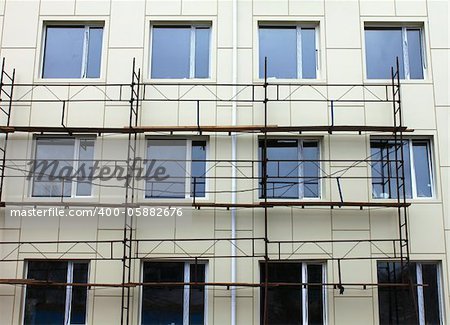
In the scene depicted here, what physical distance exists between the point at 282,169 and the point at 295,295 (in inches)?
91.0

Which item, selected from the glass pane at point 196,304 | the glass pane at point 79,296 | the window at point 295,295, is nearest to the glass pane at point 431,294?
the window at point 295,295

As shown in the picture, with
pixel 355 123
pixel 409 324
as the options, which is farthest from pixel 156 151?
pixel 409 324

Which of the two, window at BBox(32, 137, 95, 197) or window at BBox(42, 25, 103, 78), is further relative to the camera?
window at BBox(42, 25, 103, 78)

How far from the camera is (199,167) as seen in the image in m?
9.66

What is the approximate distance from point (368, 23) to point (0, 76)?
727 centimetres

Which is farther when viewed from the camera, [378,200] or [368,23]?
[368,23]

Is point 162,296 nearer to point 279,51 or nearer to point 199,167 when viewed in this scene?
point 199,167

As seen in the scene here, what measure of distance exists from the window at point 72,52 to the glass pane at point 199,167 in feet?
7.95

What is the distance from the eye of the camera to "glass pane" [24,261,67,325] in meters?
9.05

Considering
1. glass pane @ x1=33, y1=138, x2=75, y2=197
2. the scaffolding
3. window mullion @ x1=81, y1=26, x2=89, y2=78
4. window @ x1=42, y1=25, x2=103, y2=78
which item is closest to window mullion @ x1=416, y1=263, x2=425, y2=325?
the scaffolding

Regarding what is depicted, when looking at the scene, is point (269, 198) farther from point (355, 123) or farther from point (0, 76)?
point (0, 76)

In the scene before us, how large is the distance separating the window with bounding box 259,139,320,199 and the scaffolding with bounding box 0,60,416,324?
102 millimetres

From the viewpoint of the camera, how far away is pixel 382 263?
9180 millimetres

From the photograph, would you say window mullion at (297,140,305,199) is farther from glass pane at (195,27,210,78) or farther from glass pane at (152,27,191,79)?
glass pane at (152,27,191,79)
